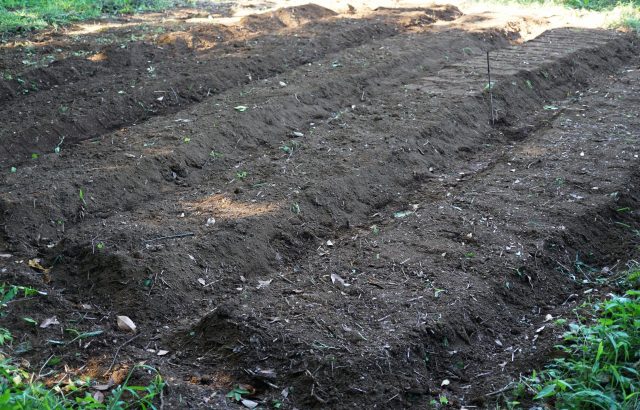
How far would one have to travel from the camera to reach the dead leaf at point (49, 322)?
4.14m

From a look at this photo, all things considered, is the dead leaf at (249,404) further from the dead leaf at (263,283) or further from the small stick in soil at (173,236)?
the small stick in soil at (173,236)

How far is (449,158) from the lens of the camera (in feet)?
21.3

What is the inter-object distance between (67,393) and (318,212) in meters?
2.41

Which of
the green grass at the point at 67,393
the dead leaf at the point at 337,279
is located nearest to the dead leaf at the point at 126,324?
the green grass at the point at 67,393

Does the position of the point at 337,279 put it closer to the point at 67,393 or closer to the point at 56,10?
the point at 67,393

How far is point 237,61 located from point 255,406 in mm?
5590

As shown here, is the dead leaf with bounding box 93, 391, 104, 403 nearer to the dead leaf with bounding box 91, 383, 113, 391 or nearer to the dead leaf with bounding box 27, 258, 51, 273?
the dead leaf with bounding box 91, 383, 113, 391

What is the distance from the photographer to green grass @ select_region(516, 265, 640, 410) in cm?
333

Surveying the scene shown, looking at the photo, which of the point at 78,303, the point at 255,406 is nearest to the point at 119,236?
the point at 78,303

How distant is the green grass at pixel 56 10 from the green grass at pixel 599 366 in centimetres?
888

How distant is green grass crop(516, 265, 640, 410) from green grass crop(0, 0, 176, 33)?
8.88m

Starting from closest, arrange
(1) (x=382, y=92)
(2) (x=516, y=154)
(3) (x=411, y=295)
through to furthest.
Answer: (3) (x=411, y=295)
(2) (x=516, y=154)
(1) (x=382, y=92)

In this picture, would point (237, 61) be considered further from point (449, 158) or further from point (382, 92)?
point (449, 158)

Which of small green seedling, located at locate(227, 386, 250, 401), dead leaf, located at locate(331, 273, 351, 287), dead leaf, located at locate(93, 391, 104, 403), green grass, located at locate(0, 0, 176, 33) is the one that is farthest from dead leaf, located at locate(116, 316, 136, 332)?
green grass, located at locate(0, 0, 176, 33)
